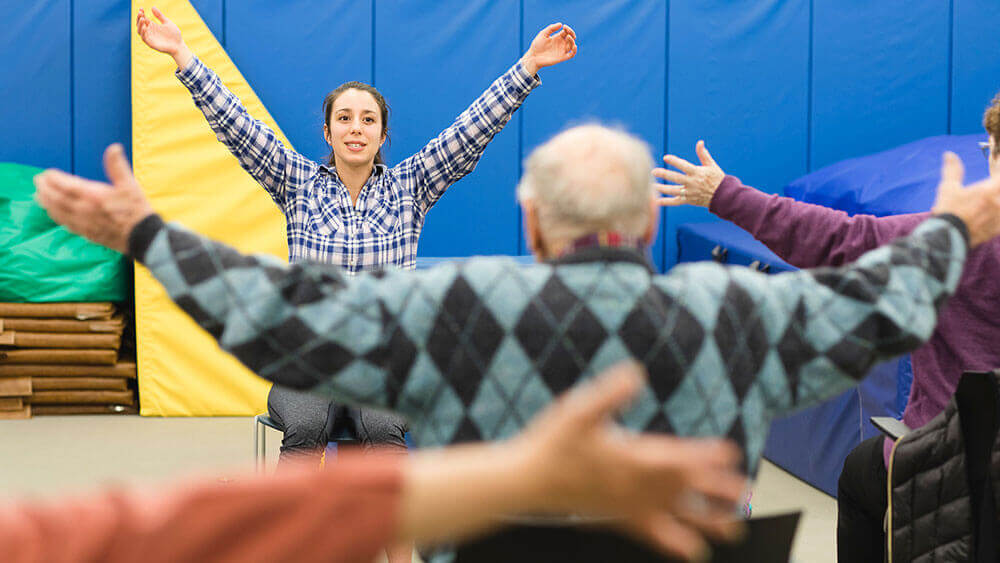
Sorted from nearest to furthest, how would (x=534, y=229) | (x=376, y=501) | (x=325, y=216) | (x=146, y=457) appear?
1. (x=376, y=501)
2. (x=534, y=229)
3. (x=325, y=216)
4. (x=146, y=457)

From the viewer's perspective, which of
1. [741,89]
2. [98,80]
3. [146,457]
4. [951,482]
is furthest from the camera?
[741,89]

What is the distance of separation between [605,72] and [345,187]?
8.99 feet

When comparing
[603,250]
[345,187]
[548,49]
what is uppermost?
[548,49]

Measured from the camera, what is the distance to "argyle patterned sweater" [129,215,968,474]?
1.25m

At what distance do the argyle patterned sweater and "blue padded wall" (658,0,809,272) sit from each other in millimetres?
4248

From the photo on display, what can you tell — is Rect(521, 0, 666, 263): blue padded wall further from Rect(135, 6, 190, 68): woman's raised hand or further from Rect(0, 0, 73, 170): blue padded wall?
Rect(135, 6, 190, 68): woman's raised hand

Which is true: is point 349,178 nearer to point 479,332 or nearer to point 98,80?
point 479,332

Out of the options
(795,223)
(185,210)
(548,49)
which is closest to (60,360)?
(185,210)

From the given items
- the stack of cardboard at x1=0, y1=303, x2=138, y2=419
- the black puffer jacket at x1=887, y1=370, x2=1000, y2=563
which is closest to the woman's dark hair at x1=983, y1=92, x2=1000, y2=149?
the black puffer jacket at x1=887, y1=370, x2=1000, y2=563

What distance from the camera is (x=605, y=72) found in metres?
5.46

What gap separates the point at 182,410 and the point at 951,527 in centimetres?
380

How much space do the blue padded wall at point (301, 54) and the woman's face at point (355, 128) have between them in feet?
7.08

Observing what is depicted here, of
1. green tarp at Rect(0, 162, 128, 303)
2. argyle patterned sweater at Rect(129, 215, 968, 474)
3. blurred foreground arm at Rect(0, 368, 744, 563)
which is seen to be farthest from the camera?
green tarp at Rect(0, 162, 128, 303)

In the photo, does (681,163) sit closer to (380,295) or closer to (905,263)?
(905,263)
